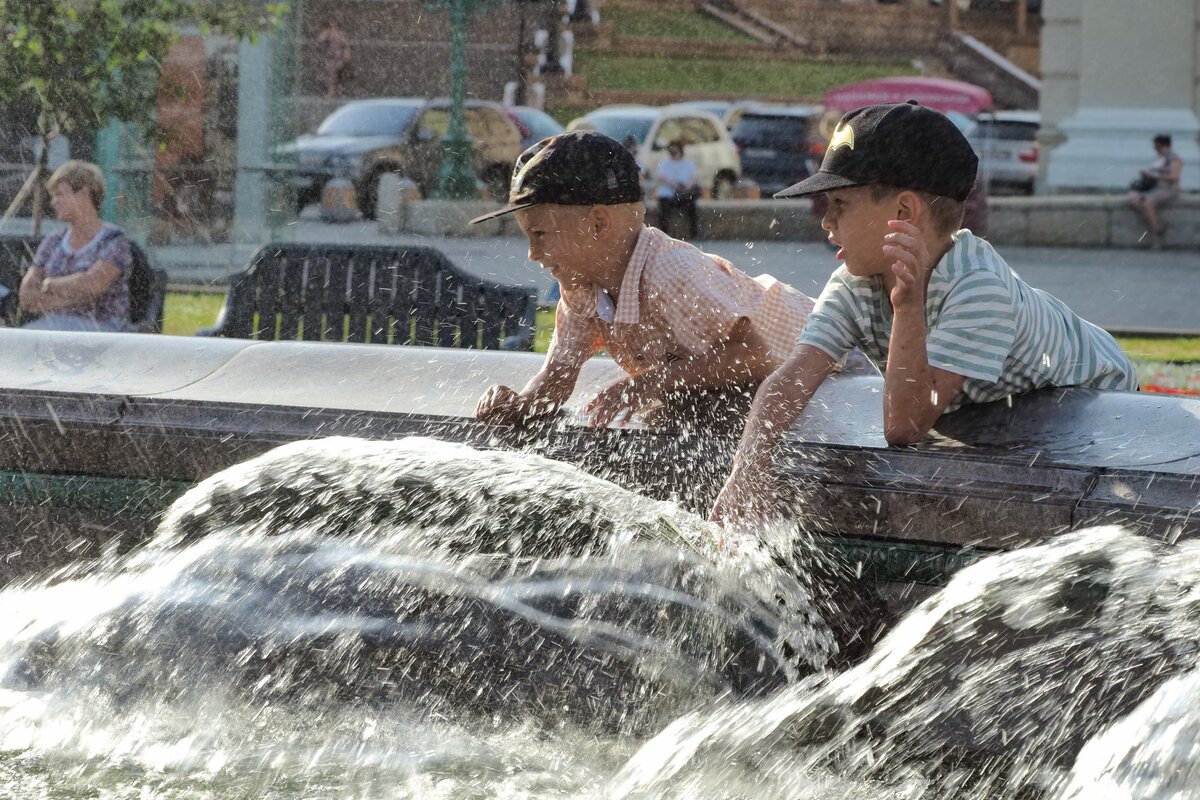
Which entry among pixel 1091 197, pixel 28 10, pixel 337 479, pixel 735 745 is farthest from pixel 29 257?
pixel 1091 197

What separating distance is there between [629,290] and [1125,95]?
51.6 ft

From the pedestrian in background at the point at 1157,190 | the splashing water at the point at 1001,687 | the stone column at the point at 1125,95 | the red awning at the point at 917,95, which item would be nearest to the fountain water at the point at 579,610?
the splashing water at the point at 1001,687

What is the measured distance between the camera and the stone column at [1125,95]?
55.9 ft

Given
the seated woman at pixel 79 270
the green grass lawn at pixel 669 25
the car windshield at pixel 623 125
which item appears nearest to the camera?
the seated woman at pixel 79 270

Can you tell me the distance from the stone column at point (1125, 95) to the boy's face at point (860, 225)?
15.0 m

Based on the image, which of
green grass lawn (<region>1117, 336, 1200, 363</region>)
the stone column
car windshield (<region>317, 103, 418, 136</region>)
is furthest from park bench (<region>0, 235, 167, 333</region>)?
the stone column

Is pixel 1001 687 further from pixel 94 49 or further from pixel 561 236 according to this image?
pixel 94 49

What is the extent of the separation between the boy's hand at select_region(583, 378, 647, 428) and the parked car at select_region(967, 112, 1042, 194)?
16.3 meters

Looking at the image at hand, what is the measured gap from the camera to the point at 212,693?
272 centimetres

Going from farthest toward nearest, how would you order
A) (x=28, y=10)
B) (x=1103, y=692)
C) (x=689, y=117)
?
1. (x=689, y=117)
2. (x=28, y=10)
3. (x=1103, y=692)

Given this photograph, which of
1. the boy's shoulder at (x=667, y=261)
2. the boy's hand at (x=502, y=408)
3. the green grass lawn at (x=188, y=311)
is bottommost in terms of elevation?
the green grass lawn at (x=188, y=311)

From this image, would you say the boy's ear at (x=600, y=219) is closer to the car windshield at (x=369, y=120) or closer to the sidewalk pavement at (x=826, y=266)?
the sidewalk pavement at (x=826, y=266)

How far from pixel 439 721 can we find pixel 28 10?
8127 mm

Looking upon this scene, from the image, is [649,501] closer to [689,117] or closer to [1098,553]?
[1098,553]
